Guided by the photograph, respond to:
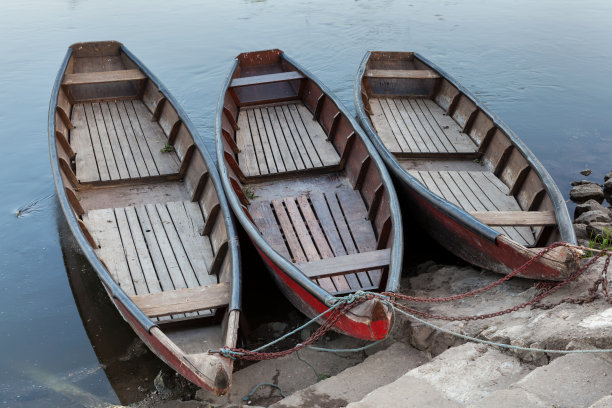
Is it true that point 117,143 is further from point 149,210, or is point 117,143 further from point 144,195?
point 149,210

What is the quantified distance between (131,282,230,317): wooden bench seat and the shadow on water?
3.79ft

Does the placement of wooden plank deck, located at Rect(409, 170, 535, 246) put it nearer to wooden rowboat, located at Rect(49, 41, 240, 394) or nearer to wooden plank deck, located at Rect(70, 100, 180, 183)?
wooden rowboat, located at Rect(49, 41, 240, 394)

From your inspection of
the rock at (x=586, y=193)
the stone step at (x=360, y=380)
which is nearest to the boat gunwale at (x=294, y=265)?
the stone step at (x=360, y=380)

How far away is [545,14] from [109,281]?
64.8 ft

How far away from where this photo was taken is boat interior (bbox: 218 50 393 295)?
20.8 ft

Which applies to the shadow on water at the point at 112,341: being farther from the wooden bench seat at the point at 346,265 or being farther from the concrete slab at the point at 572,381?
the concrete slab at the point at 572,381

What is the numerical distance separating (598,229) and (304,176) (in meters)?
4.19

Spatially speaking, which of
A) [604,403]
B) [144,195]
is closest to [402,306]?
[604,403]

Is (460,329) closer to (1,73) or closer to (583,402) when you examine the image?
(583,402)

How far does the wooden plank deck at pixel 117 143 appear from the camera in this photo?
846cm

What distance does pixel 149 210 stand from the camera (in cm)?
761

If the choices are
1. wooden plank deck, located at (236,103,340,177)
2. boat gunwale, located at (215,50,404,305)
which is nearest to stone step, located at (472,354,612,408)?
boat gunwale, located at (215,50,404,305)

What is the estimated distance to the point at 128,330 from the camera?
727cm

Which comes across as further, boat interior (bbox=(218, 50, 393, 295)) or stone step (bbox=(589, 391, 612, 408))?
boat interior (bbox=(218, 50, 393, 295))
